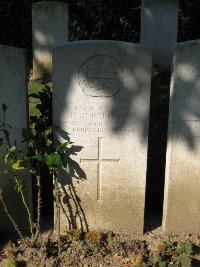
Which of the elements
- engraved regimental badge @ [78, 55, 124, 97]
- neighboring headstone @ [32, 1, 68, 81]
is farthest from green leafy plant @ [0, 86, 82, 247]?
neighboring headstone @ [32, 1, 68, 81]

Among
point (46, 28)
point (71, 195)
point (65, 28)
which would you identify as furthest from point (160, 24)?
point (71, 195)

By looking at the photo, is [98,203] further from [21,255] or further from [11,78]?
[11,78]

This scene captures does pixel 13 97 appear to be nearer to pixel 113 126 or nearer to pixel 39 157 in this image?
pixel 39 157

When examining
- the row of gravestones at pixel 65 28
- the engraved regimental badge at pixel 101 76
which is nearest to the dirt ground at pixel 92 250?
the engraved regimental badge at pixel 101 76

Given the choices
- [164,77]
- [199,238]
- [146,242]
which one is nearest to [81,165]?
[146,242]

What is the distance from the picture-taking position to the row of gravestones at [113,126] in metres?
3.53

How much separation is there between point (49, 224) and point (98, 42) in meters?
1.79

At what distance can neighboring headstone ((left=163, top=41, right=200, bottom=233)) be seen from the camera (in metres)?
3.54

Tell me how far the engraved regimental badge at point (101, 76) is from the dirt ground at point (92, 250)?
4.19 feet

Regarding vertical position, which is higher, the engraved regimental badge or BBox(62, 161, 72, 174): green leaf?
the engraved regimental badge

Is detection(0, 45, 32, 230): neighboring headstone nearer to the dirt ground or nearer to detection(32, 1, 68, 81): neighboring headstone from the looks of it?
the dirt ground

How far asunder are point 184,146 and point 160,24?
6557 millimetres

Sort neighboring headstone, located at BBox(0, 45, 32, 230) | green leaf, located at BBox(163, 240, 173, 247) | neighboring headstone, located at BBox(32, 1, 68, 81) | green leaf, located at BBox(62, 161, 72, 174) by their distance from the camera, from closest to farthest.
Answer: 1. neighboring headstone, located at BBox(0, 45, 32, 230)
2. green leaf, located at BBox(62, 161, 72, 174)
3. green leaf, located at BBox(163, 240, 173, 247)
4. neighboring headstone, located at BBox(32, 1, 68, 81)

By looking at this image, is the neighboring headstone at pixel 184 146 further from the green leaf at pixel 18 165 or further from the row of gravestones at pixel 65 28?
the row of gravestones at pixel 65 28
